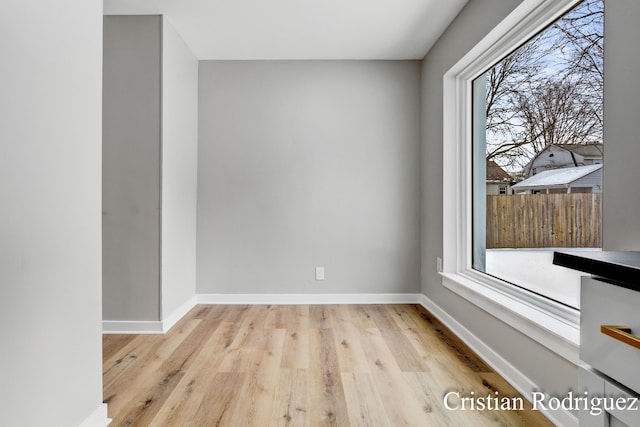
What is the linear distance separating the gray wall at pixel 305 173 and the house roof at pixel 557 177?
1.53m

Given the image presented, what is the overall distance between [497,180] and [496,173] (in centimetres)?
5

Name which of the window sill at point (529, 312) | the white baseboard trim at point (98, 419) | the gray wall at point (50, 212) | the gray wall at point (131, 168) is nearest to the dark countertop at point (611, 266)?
the window sill at point (529, 312)

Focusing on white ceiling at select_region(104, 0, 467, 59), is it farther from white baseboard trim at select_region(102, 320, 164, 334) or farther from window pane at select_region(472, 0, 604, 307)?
white baseboard trim at select_region(102, 320, 164, 334)

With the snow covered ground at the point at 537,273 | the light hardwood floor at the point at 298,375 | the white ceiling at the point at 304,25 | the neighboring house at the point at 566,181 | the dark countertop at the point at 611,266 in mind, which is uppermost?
the white ceiling at the point at 304,25

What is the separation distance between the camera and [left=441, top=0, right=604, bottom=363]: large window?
168 cm

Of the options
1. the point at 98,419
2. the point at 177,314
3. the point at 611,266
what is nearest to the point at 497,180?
the point at 611,266

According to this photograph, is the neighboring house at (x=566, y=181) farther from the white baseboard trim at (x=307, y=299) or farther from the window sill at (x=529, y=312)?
the white baseboard trim at (x=307, y=299)

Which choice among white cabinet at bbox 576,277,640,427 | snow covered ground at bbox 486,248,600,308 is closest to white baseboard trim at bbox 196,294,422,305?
snow covered ground at bbox 486,248,600,308

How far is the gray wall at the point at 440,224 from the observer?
1.70 meters

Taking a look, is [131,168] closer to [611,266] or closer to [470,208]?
[470,208]

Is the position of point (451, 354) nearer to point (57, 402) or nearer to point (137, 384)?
point (137, 384)

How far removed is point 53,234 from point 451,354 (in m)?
2.26

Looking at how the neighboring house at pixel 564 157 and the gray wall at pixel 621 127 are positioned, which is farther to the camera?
the neighboring house at pixel 564 157

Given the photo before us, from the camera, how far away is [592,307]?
27.8 inches
